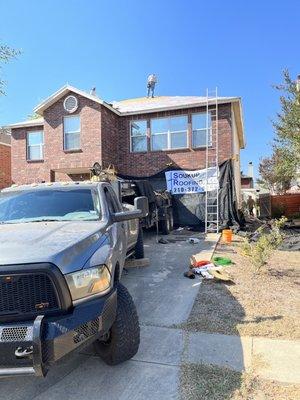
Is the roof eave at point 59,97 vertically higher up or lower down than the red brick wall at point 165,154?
higher up

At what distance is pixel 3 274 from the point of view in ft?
8.96

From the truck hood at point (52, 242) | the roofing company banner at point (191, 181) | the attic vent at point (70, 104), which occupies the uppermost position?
the attic vent at point (70, 104)

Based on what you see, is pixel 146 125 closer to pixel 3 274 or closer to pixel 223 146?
pixel 223 146

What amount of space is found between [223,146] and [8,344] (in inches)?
556

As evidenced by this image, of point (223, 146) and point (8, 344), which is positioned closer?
point (8, 344)

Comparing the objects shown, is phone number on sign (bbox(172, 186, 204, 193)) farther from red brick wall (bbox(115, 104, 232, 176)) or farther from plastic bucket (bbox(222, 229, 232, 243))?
plastic bucket (bbox(222, 229, 232, 243))

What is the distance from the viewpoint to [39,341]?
2.57 meters

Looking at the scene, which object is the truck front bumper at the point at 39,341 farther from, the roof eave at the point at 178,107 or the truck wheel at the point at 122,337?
the roof eave at the point at 178,107

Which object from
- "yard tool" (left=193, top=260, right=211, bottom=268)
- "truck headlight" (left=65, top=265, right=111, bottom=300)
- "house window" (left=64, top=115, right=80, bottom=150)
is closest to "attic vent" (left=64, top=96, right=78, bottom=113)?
"house window" (left=64, top=115, right=80, bottom=150)

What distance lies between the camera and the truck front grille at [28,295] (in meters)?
2.76

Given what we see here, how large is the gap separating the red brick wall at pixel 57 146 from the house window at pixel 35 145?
215 mm

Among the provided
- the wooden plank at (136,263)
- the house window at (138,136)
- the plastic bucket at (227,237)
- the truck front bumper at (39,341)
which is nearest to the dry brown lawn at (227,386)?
the truck front bumper at (39,341)

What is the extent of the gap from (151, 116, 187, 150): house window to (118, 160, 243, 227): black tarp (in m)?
1.25

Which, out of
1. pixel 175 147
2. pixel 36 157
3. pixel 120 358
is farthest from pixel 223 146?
pixel 120 358
